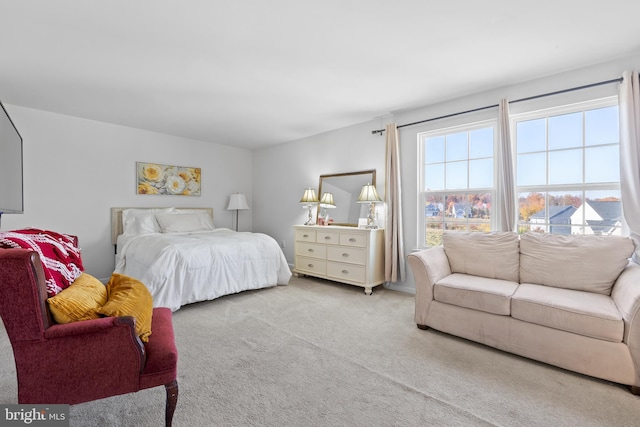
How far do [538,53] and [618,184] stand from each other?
51.7 inches

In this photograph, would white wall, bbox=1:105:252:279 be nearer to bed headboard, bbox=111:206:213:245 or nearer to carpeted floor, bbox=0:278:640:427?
bed headboard, bbox=111:206:213:245

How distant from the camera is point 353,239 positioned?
3.92 m

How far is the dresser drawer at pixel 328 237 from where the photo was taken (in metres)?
4.10

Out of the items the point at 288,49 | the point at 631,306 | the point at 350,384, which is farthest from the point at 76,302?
the point at 631,306

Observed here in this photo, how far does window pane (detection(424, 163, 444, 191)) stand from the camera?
3.73 m

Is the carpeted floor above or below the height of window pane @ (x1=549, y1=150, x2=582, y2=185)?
below

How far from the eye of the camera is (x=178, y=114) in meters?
4.00

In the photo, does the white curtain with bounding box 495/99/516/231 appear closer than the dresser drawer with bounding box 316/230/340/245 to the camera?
Yes

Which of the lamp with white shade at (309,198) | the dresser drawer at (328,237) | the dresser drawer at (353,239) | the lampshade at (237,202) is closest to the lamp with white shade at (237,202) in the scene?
the lampshade at (237,202)

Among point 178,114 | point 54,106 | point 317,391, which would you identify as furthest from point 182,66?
point 317,391

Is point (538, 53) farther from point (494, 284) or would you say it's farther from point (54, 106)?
point (54, 106)

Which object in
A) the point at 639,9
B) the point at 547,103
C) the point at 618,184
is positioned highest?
the point at 639,9

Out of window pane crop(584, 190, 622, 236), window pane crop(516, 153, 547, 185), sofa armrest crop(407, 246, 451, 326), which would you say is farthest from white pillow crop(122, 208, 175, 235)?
window pane crop(584, 190, 622, 236)

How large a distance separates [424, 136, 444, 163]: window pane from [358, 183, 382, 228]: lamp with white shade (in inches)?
29.5
